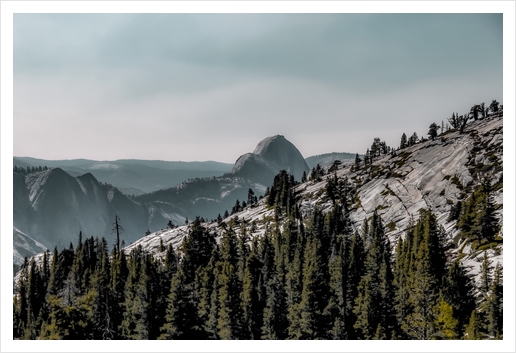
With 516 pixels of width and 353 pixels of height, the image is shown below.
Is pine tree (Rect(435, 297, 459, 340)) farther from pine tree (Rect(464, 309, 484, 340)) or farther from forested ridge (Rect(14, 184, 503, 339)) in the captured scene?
pine tree (Rect(464, 309, 484, 340))

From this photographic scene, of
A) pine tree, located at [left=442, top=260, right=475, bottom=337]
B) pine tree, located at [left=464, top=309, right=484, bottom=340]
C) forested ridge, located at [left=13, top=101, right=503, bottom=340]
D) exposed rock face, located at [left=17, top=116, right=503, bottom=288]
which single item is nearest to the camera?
pine tree, located at [left=464, top=309, right=484, bottom=340]

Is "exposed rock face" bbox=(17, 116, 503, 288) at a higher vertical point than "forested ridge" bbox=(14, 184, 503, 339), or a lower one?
higher

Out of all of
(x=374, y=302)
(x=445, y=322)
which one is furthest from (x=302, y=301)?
(x=445, y=322)

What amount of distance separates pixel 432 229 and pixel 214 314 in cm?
5306

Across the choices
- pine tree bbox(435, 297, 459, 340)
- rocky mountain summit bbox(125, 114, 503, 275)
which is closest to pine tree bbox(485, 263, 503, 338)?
pine tree bbox(435, 297, 459, 340)

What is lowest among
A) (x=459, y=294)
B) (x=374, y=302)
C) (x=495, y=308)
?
(x=374, y=302)

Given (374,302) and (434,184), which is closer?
(374,302)

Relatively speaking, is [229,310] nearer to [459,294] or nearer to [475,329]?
[459,294]

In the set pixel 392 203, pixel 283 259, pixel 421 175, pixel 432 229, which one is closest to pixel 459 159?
pixel 421 175

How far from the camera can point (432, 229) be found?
108m

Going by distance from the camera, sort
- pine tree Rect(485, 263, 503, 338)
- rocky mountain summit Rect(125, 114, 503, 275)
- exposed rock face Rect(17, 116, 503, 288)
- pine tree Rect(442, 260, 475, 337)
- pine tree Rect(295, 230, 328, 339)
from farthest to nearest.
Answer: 1. exposed rock face Rect(17, 116, 503, 288)
2. rocky mountain summit Rect(125, 114, 503, 275)
3. pine tree Rect(295, 230, 328, 339)
4. pine tree Rect(442, 260, 475, 337)
5. pine tree Rect(485, 263, 503, 338)

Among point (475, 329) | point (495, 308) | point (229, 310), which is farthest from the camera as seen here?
point (229, 310)

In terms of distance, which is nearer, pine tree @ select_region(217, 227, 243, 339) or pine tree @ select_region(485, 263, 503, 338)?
pine tree @ select_region(485, 263, 503, 338)

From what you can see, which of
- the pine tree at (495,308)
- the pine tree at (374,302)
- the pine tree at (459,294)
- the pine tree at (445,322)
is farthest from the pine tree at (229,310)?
the pine tree at (495,308)
